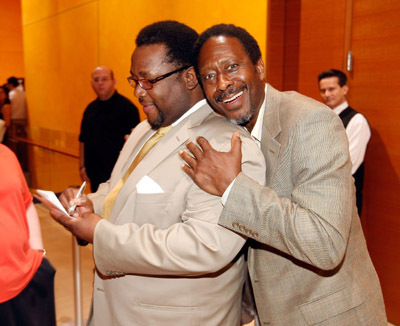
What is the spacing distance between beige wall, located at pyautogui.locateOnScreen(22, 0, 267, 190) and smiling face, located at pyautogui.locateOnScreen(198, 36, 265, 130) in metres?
2.52

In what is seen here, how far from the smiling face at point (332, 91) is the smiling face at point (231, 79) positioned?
214cm

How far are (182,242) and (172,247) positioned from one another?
1.5 inches

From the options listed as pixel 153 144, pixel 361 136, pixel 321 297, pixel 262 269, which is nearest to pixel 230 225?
pixel 262 269

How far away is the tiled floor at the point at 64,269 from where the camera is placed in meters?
3.77

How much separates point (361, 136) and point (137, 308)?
260 centimetres

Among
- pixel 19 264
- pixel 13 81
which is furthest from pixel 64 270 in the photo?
pixel 13 81

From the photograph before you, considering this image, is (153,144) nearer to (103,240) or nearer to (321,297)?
(103,240)

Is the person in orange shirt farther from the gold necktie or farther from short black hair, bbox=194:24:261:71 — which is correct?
short black hair, bbox=194:24:261:71

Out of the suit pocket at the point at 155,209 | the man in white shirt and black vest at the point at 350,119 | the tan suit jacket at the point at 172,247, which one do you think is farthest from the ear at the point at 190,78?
the man in white shirt and black vest at the point at 350,119

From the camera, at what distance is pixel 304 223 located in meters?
1.35

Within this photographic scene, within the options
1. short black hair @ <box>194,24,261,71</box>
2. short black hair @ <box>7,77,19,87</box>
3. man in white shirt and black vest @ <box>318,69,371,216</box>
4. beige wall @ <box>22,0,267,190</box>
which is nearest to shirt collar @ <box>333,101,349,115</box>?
man in white shirt and black vest @ <box>318,69,371,216</box>

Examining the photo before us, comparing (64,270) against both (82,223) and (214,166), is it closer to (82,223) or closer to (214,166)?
(82,223)

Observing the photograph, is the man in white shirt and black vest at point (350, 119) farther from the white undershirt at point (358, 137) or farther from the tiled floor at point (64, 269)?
the tiled floor at point (64, 269)

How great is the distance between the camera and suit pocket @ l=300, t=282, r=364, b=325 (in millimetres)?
1529
